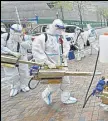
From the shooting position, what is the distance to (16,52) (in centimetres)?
610

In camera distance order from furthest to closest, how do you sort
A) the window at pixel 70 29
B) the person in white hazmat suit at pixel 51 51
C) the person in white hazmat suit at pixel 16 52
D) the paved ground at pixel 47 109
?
the window at pixel 70 29 < the person in white hazmat suit at pixel 16 52 < the person in white hazmat suit at pixel 51 51 < the paved ground at pixel 47 109

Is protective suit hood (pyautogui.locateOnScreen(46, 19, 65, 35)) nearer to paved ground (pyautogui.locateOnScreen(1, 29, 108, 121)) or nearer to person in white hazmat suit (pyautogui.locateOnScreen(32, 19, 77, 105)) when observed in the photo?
person in white hazmat suit (pyautogui.locateOnScreen(32, 19, 77, 105))

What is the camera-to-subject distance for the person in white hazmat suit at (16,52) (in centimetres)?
618

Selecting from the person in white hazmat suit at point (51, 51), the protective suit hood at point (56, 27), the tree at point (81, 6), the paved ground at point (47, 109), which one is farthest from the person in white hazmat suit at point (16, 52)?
the tree at point (81, 6)

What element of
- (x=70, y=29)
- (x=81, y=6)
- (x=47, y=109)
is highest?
(x=81, y=6)

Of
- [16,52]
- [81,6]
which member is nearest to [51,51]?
[16,52]

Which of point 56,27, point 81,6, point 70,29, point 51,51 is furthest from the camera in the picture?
point 81,6

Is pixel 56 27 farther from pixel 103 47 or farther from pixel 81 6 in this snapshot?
pixel 81 6

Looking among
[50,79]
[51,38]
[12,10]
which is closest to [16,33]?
[51,38]

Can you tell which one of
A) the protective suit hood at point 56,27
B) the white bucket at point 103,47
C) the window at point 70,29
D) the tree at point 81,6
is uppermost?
the tree at point 81,6

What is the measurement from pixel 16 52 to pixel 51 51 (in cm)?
102

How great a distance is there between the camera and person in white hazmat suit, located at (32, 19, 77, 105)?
17.0 feet

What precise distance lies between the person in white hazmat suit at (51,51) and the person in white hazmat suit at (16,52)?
82cm

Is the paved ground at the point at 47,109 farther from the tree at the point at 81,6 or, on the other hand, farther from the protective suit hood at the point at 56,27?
the tree at the point at 81,6
